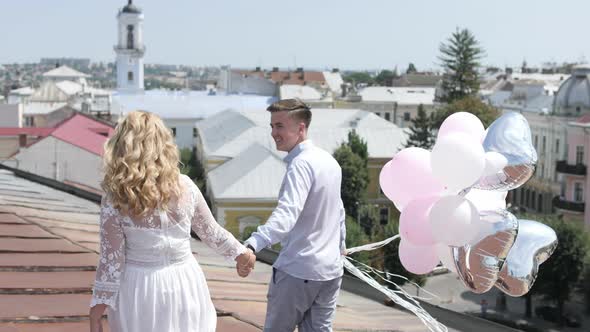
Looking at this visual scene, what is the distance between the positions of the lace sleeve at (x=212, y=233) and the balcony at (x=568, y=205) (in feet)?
120

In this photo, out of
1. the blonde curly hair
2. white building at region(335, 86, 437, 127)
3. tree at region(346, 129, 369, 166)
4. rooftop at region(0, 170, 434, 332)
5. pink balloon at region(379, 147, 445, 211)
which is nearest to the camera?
the blonde curly hair

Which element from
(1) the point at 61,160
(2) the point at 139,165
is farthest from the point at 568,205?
(2) the point at 139,165

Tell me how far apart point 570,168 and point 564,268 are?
572 inches

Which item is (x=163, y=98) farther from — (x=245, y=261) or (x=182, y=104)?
(x=245, y=261)

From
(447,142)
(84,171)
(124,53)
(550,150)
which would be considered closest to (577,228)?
(84,171)

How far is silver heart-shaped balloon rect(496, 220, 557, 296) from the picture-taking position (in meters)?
5.37

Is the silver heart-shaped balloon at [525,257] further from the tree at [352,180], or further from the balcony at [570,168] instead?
the tree at [352,180]

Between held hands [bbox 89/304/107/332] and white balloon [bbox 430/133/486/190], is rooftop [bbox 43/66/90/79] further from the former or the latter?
held hands [bbox 89/304/107/332]

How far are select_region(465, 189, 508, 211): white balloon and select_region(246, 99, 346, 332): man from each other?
3.82 ft

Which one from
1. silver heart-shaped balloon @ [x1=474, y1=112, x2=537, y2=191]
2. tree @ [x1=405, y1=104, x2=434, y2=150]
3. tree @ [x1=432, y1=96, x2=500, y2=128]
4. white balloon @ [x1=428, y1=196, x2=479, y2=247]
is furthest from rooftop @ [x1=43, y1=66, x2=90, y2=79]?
white balloon @ [x1=428, y1=196, x2=479, y2=247]

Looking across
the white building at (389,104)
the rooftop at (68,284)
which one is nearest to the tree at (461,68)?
the white building at (389,104)

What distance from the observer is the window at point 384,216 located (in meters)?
43.8

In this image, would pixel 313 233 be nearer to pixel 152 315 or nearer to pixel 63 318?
pixel 152 315

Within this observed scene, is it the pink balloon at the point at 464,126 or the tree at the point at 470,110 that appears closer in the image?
the pink balloon at the point at 464,126
